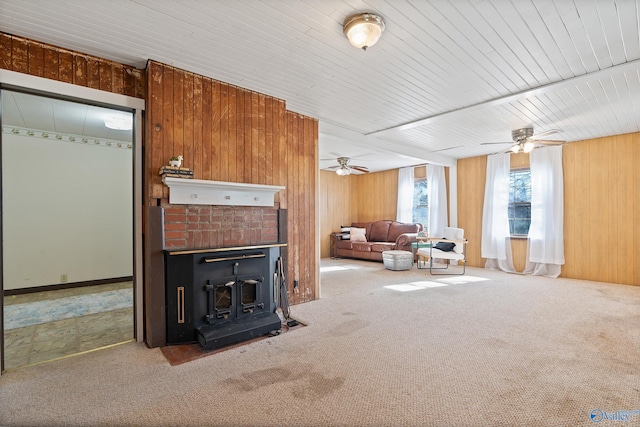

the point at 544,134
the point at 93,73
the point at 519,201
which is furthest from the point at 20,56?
the point at 519,201

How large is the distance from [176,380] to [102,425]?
0.49 meters

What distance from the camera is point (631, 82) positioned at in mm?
3098

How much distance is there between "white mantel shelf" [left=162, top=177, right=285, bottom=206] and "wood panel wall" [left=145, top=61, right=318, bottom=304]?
14 cm

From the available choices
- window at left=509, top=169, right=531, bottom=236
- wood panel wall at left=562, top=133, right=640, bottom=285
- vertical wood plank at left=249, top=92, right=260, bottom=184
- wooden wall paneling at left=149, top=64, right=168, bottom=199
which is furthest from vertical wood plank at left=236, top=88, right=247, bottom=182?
wood panel wall at left=562, top=133, right=640, bottom=285

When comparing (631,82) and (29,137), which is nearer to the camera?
(631,82)

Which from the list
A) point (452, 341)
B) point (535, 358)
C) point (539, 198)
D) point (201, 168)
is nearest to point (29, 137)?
point (201, 168)

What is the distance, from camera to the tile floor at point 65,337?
248 centimetres

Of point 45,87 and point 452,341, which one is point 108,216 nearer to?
point 45,87

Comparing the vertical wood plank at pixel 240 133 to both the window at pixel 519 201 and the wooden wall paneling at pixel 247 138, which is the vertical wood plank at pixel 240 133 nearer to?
the wooden wall paneling at pixel 247 138

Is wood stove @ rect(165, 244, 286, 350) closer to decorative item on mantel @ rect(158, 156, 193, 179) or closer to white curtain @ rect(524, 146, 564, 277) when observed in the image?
decorative item on mantel @ rect(158, 156, 193, 179)

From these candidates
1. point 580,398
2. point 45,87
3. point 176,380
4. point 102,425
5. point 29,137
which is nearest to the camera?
point 102,425

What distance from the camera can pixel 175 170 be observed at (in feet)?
8.56

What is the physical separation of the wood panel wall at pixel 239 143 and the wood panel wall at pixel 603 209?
4847mm

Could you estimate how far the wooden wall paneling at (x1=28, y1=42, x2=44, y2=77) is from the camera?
91.0 inches
